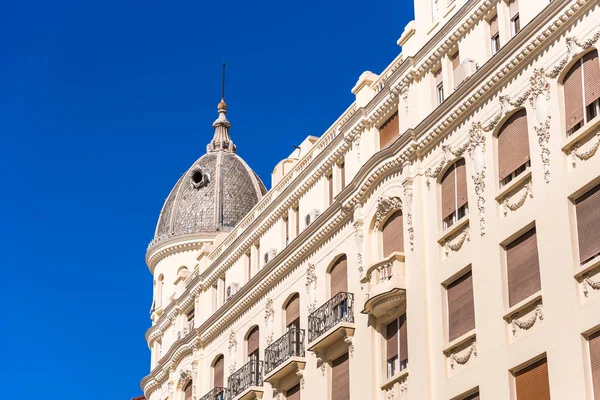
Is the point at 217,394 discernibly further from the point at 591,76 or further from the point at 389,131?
the point at 591,76

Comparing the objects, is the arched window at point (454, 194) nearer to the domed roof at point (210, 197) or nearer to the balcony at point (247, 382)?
the balcony at point (247, 382)

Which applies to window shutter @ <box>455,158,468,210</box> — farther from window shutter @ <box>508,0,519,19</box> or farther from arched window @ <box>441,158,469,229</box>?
→ window shutter @ <box>508,0,519,19</box>

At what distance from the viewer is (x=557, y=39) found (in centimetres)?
3153

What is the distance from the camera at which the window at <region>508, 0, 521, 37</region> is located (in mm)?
33688

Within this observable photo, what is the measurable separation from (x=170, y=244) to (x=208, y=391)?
1177cm

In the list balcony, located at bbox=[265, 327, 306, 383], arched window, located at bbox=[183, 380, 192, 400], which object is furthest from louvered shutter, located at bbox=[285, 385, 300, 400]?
arched window, located at bbox=[183, 380, 192, 400]

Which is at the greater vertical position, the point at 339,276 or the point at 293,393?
the point at 339,276

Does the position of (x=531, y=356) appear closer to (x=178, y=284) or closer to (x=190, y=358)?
(x=190, y=358)

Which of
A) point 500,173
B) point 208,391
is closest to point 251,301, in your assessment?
point 208,391

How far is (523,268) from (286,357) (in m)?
12.7

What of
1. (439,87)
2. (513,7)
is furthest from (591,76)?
(439,87)

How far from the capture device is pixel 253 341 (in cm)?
4553

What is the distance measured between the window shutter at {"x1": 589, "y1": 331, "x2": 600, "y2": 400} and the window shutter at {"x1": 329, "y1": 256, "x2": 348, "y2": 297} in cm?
1267

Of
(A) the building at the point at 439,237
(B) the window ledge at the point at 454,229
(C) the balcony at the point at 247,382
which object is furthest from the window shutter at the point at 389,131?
(C) the balcony at the point at 247,382
